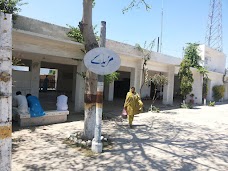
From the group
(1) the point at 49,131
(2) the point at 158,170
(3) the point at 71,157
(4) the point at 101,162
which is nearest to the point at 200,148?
(2) the point at 158,170

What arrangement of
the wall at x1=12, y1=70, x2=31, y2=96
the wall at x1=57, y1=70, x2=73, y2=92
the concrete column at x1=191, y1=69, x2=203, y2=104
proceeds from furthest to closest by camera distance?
1. the wall at x1=57, y1=70, x2=73, y2=92
2. the concrete column at x1=191, y1=69, x2=203, y2=104
3. the wall at x1=12, y1=70, x2=31, y2=96

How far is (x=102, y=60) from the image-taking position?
577 centimetres

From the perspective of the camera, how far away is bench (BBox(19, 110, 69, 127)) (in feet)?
27.9

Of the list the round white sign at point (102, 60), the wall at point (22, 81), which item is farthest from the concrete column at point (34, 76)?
the round white sign at point (102, 60)

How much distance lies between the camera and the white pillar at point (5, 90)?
245 centimetres

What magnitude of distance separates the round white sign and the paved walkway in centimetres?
206

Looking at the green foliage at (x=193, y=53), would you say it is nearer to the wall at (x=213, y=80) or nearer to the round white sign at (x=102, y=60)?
the wall at (x=213, y=80)

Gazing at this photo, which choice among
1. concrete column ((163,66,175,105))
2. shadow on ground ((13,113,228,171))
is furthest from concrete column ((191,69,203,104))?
shadow on ground ((13,113,228,171))

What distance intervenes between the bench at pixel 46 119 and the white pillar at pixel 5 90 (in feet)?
20.5

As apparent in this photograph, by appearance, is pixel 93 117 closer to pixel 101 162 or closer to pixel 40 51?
pixel 101 162

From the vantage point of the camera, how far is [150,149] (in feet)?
21.6

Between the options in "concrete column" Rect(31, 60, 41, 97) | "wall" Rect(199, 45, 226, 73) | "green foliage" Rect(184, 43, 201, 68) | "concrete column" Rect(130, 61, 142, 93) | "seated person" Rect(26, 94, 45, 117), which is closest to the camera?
"seated person" Rect(26, 94, 45, 117)

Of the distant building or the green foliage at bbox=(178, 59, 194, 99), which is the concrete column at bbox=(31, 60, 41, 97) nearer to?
the distant building

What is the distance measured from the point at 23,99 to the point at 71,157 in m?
3.74
